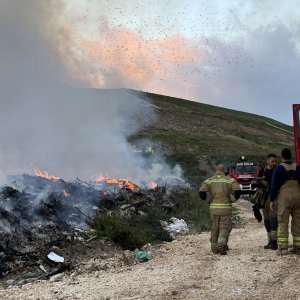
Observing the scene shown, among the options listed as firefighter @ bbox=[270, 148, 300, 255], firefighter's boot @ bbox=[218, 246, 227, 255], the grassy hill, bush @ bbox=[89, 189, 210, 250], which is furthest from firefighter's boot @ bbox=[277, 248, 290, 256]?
the grassy hill

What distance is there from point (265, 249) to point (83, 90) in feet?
78.8

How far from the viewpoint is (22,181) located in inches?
696

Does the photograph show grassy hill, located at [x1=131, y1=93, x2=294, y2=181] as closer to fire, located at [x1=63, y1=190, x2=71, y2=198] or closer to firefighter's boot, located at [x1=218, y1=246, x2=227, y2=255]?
fire, located at [x1=63, y1=190, x2=71, y2=198]

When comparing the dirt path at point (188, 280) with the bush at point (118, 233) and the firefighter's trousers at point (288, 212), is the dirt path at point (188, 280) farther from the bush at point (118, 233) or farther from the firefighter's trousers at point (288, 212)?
the bush at point (118, 233)

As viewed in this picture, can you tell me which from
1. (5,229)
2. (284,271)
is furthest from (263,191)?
(5,229)

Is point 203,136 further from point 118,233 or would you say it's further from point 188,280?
point 188,280

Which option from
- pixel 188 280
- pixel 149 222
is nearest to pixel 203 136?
pixel 149 222

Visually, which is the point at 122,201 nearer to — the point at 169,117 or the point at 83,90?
the point at 83,90

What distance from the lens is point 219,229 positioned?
31.7ft

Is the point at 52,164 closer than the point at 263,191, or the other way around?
the point at 263,191

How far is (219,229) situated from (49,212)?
19.8 ft

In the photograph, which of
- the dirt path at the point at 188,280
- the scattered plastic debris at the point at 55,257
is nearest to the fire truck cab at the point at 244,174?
the dirt path at the point at 188,280

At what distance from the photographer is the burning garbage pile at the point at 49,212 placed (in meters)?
9.72

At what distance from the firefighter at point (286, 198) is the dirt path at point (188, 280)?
35 centimetres
